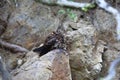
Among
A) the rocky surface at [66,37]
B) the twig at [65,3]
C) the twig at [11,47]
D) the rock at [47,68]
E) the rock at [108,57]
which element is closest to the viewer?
the rock at [47,68]

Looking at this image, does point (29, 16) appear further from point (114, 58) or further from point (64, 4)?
point (114, 58)

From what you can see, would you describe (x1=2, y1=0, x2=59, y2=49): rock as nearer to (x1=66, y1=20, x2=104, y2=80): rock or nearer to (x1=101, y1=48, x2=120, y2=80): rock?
(x1=66, y1=20, x2=104, y2=80): rock

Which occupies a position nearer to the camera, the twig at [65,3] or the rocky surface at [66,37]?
the rocky surface at [66,37]

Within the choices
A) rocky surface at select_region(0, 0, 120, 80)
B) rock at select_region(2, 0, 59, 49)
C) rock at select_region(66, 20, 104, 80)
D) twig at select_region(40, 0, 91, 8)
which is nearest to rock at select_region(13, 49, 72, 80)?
rocky surface at select_region(0, 0, 120, 80)

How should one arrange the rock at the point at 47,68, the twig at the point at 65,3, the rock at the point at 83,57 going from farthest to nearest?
the twig at the point at 65,3 → the rock at the point at 83,57 → the rock at the point at 47,68

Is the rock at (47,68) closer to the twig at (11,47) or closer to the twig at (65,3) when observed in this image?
the twig at (11,47)

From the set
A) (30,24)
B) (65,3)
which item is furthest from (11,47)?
(65,3)

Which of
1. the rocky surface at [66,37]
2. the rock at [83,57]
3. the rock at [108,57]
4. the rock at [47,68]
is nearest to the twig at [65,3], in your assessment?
the rocky surface at [66,37]
